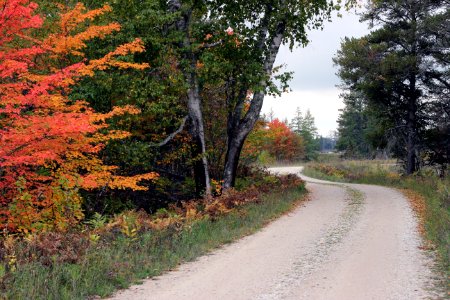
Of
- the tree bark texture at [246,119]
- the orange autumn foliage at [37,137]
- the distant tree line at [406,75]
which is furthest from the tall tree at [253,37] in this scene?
the distant tree line at [406,75]

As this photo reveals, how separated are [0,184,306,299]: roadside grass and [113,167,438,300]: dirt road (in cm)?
31

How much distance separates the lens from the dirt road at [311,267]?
21.5 ft

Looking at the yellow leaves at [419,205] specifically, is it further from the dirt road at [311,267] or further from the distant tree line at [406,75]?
the distant tree line at [406,75]

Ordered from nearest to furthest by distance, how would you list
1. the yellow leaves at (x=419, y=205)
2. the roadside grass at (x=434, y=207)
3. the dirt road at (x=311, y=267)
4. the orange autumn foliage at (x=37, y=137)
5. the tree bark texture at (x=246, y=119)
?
the dirt road at (x=311, y=267), the roadside grass at (x=434, y=207), the orange autumn foliage at (x=37, y=137), the yellow leaves at (x=419, y=205), the tree bark texture at (x=246, y=119)

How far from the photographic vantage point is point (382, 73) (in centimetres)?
2645

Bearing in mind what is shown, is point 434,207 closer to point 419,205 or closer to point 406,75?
point 419,205

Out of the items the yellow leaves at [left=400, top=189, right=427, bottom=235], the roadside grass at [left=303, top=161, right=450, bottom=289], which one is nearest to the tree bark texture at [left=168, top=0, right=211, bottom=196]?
the yellow leaves at [left=400, top=189, right=427, bottom=235]

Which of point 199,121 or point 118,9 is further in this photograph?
point 199,121

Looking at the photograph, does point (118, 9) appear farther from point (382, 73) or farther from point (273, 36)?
point (382, 73)

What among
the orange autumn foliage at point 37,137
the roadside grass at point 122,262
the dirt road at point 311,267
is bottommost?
the dirt road at point 311,267

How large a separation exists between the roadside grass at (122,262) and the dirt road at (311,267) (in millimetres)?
311

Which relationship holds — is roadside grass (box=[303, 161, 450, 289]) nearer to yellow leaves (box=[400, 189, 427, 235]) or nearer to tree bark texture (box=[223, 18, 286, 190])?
yellow leaves (box=[400, 189, 427, 235])

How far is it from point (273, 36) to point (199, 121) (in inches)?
176

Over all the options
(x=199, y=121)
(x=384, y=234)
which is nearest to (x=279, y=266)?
(x=384, y=234)
